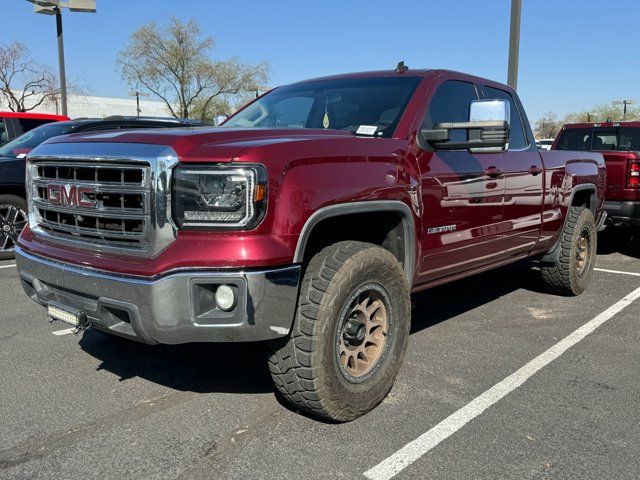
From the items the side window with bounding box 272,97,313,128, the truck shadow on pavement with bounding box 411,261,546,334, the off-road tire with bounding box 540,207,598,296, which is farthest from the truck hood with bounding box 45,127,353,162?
the off-road tire with bounding box 540,207,598,296

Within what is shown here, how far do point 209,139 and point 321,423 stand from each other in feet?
5.31

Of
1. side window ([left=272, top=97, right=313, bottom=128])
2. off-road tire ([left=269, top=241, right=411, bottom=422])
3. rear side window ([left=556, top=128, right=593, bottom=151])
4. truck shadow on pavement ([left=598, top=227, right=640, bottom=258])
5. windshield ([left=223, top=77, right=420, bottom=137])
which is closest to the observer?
off-road tire ([left=269, top=241, right=411, bottom=422])

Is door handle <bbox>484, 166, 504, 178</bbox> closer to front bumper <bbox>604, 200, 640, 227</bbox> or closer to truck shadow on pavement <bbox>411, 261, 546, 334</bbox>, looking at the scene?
truck shadow on pavement <bbox>411, 261, 546, 334</bbox>

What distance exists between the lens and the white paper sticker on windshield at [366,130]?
3609mm

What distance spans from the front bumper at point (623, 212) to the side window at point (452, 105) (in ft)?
13.7

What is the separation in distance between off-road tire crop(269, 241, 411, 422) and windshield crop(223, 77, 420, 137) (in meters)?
0.92

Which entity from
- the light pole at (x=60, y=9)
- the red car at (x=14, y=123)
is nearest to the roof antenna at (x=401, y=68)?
the red car at (x=14, y=123)

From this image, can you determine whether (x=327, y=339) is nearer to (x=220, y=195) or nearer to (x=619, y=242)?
(x=220, y=195)

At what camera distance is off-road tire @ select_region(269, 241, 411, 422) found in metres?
2.84

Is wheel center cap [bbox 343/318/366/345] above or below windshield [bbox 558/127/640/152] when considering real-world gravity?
below

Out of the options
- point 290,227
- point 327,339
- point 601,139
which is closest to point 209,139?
point 290,227

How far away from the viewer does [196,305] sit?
8.62 ft

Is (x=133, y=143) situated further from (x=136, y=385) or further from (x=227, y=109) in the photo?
(x=227, y=109)

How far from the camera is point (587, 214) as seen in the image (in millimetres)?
5910
